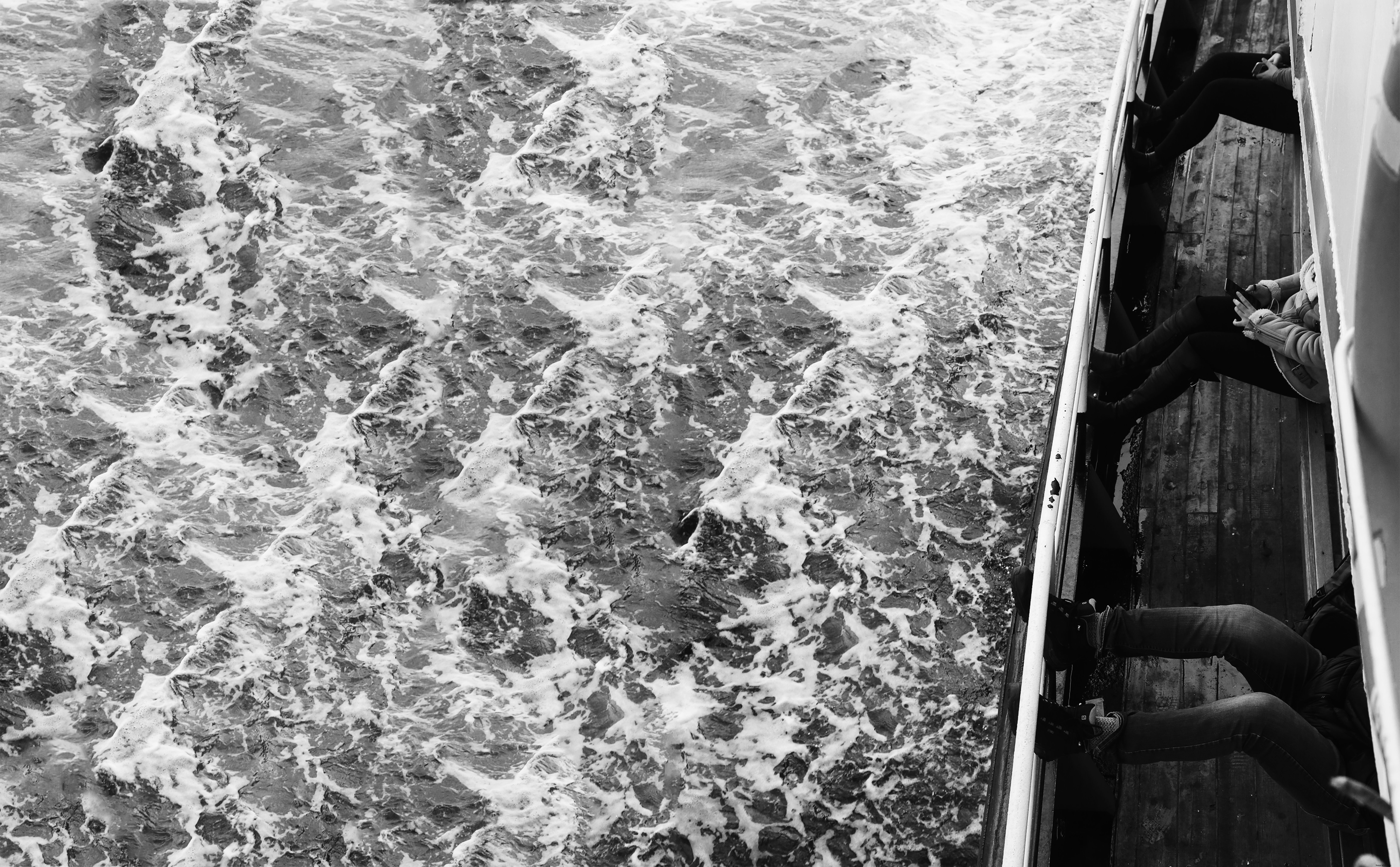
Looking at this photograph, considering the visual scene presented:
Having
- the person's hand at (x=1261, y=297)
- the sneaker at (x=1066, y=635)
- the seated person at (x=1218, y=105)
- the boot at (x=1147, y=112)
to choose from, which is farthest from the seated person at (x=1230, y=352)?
the boot at (x=1147, y=112)

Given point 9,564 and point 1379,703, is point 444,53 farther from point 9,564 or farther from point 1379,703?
point 1379,703

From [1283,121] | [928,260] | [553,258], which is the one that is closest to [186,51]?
[553,258]

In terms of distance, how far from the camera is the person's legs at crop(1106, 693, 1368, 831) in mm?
1822

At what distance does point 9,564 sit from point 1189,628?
339 cm

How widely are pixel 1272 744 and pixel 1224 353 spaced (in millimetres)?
974

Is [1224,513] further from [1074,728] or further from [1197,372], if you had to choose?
[1074,728]

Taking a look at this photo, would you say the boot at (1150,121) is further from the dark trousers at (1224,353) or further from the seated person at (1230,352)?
the dark trousers at (1224,353)

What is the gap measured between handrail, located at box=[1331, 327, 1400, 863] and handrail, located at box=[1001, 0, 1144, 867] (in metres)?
0.42

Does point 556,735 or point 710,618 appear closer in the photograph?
point 556,735

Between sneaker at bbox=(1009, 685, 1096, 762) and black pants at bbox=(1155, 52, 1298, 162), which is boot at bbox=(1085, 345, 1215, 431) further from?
black pants at bbox=(1155, 52, 1298, 162)

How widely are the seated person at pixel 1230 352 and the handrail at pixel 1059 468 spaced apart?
0.14 metres

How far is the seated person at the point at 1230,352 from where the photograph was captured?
2289mm

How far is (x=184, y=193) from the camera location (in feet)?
15.0

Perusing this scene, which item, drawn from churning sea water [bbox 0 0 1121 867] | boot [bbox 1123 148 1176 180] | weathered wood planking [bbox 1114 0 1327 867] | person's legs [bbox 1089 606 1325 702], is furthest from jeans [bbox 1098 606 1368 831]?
boot [bbox 1123 148 1176 180]
